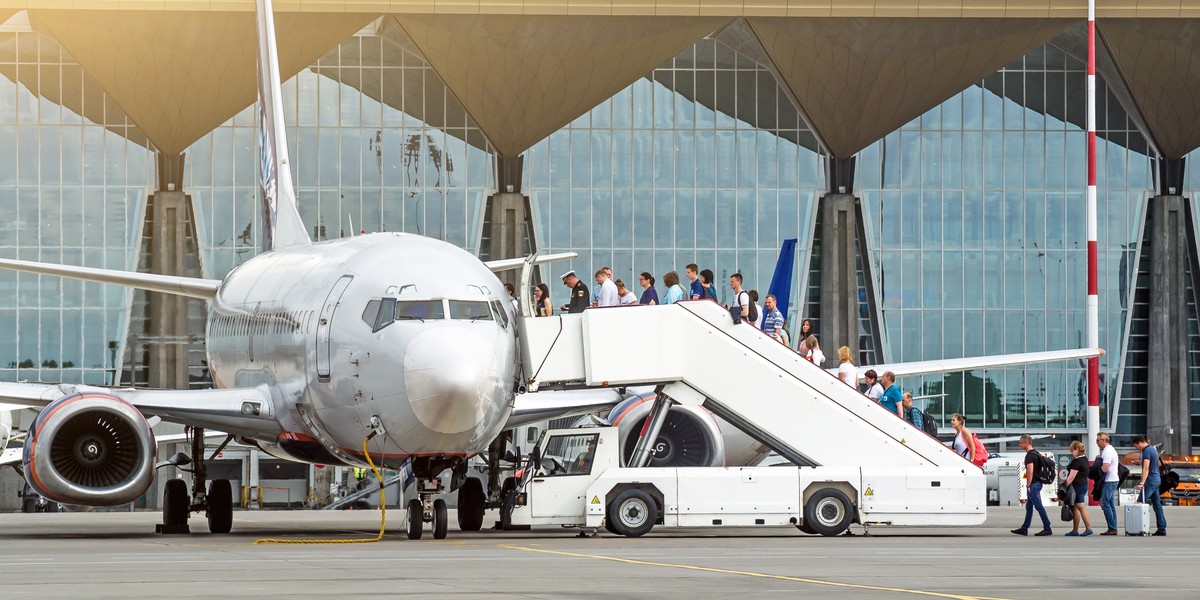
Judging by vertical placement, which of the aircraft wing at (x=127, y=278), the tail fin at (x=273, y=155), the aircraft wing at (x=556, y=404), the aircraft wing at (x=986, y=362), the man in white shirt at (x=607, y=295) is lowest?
the aircraft wing at (x=556, y=404)

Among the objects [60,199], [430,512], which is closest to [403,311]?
[430,512]

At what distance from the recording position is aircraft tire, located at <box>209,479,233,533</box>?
2536cm

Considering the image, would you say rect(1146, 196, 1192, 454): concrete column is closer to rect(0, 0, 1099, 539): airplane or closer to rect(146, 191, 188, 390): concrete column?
rect(146, 191, 188, 390): concrete column

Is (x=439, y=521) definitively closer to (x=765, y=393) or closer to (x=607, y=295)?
(x=765, y=393)

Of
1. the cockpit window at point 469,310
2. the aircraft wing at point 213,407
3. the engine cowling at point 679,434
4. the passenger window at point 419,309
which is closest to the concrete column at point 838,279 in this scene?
the engine cowling at point 679,434

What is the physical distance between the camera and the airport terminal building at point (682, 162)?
55.8 m

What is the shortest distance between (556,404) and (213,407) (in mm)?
4799

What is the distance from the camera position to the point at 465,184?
190 ft

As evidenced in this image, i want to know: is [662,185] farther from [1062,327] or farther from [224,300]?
[224,300]

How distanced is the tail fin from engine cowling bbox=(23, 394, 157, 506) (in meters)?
6.86

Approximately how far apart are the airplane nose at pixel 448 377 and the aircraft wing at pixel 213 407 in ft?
12.4

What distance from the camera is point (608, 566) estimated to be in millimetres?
16062

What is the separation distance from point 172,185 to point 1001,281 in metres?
28.2

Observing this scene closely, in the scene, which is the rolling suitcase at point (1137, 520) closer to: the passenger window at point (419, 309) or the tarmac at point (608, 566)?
the tarmac at point (608, 566)
